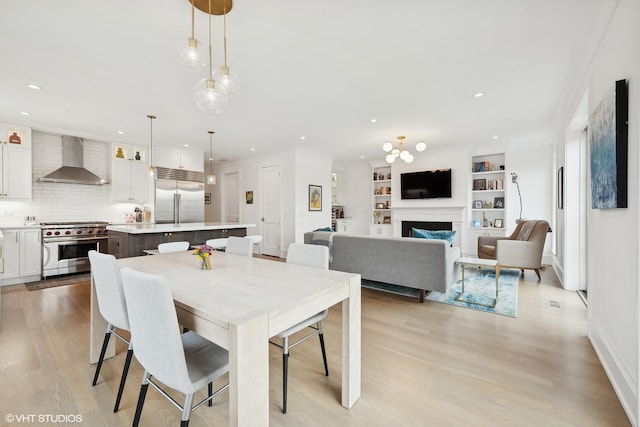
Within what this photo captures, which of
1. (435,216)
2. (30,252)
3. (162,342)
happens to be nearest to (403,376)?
(162,342)

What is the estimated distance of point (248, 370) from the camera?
1.02 m

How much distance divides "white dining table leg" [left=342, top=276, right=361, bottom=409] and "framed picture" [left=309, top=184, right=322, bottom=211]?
17.0ft

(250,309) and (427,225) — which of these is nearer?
(250,309)

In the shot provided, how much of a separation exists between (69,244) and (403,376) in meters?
5.52

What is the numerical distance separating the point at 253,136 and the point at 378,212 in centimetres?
443

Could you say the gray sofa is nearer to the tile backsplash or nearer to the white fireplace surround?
the white fireplace surround

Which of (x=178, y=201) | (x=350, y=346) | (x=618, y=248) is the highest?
(x=178, y=201)

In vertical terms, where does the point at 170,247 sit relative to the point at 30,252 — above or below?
above

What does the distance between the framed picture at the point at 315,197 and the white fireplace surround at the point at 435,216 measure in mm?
1950

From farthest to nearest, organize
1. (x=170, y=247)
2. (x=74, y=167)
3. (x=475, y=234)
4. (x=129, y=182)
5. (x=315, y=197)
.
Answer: (x=315, y=197)
(x=475, y=234)
(x=129, y=182)
(x=74, y=167)
(x=170, y=247)

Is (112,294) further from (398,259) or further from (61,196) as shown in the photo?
(61,196)

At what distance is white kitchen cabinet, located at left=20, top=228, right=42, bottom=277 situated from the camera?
434cm

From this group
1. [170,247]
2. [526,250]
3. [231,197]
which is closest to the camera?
[170,247]

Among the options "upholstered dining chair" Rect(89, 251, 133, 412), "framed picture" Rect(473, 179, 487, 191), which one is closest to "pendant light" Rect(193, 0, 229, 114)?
"upholstered dining chair" Rect(89, 251, 133, 412)
